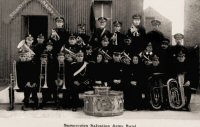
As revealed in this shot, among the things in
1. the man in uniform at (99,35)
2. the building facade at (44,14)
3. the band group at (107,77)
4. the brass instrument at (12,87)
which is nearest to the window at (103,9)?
the building facade at (44,14)

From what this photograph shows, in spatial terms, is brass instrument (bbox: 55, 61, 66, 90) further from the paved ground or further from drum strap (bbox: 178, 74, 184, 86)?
drum strap (bbox: 178, 74, 184, 86)

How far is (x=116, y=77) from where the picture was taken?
7.54 metres

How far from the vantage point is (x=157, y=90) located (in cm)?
Answer: 745

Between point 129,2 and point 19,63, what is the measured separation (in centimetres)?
479

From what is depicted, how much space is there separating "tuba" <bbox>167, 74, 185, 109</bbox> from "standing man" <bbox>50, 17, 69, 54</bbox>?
253 centimetres

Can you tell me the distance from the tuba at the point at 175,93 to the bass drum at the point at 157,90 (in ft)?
0.49

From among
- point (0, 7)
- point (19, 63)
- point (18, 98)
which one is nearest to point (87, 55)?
point (19, 63)

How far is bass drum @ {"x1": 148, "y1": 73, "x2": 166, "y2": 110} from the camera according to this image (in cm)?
744

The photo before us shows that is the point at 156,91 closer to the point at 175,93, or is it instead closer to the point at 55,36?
the point at 175,93

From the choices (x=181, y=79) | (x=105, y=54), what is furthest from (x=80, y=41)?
(x=181, y=79)

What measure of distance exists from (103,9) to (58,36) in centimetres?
325

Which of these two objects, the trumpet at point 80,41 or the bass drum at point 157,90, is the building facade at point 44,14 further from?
the bass drum at point 157,90

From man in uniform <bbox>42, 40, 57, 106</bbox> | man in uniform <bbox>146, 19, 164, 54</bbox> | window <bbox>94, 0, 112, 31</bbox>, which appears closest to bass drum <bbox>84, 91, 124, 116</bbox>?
man in uniform <bbox>42, 40, 57, 106</bbox>

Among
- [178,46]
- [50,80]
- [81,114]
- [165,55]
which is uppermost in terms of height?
[178,46]
